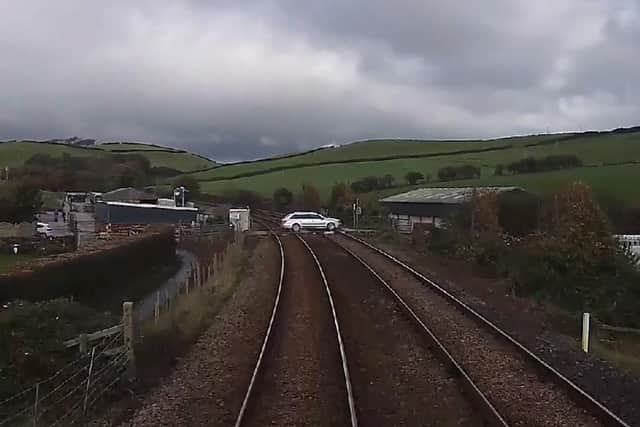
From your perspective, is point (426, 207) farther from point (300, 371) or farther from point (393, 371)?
point (300, 371)

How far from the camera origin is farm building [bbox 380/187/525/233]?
188 feet

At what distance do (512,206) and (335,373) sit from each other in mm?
39633

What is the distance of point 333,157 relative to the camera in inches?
5374

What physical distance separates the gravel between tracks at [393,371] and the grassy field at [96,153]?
407 ft

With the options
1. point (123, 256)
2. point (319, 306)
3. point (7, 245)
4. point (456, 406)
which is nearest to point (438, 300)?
point (319, 306)

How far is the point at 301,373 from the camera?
1365cm

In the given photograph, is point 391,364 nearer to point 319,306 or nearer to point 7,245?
point 319,306

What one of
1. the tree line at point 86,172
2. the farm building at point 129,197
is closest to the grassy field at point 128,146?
the tree line at point 86,172

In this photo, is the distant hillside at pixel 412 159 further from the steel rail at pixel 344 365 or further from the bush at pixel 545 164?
the steel rail at pixel 344 365

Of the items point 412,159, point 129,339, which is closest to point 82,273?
point 129,339

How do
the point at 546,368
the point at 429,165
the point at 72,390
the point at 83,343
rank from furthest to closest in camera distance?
the point at 429,165, the point at 546,368, the point at 83,343, the point at 72,390

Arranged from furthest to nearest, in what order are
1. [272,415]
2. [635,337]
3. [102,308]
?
[635,337], [102,308], [272,415]

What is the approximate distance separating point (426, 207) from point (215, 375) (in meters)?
52.3

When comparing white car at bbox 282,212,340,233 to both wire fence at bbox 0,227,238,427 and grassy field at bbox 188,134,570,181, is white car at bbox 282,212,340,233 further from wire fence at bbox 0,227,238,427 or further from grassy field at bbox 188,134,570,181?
grassy field at bbox 188,134,570,181
